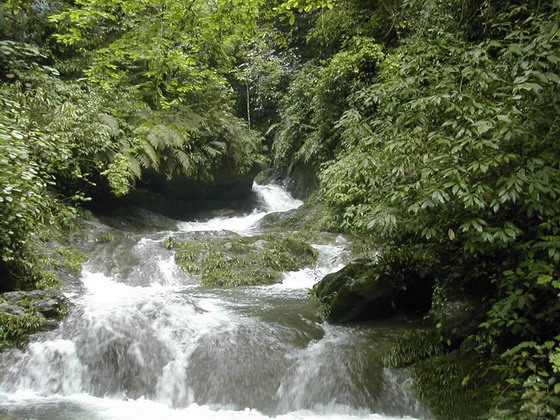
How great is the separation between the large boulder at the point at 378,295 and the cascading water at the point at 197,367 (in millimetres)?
265

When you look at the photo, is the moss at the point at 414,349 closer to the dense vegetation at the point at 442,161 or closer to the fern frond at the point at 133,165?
the dense vegetation at the point at 442,161

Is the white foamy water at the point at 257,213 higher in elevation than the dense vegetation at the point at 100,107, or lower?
lower

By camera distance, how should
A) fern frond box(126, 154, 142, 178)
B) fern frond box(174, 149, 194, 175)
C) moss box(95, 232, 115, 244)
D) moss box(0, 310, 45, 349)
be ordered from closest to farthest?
moss box(0, 310, 45, 349), moss box(95, 232, 115, 244), fern frond box(126, 154, 142, 178), fern frond box(174, 149, 194, 175)

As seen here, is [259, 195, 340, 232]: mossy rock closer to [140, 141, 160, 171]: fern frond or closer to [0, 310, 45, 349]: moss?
[140, 141, 160, 171]: fern frond

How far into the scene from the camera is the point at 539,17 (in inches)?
146

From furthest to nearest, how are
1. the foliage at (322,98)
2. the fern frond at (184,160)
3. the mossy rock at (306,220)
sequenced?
the fern frond at (184,160) → the mossy rock at (306,220) → the foliage at (322,98)

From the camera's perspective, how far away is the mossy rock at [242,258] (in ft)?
28.7

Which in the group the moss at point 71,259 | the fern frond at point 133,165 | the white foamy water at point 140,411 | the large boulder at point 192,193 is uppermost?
the fern frond at point 133,165

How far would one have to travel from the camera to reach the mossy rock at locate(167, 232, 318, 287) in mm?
8750

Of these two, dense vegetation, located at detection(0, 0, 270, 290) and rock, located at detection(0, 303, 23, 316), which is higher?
dense vegetation, located at detection(0, 0, 270, 290)

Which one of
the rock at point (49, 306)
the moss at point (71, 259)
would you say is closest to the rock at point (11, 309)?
the rock at point (49, 306)

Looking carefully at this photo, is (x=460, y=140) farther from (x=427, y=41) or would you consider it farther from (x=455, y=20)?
(x=455, y=20)

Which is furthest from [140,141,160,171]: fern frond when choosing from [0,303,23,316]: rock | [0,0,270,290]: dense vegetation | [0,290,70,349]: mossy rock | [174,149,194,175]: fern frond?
[0,303,23,316]: rock

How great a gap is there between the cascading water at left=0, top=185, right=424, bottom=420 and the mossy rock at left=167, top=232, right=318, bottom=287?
7.73 ft
